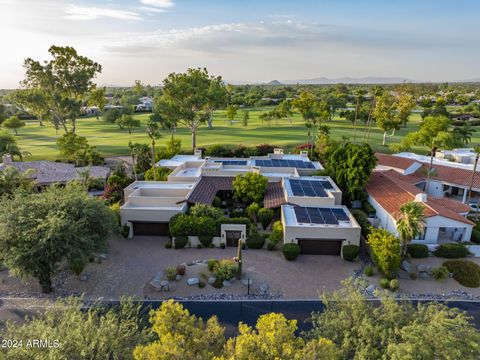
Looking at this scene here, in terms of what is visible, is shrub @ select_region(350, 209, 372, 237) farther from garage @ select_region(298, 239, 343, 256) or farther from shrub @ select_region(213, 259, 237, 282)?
shrub @ select_region(213, 259, 237, 282)

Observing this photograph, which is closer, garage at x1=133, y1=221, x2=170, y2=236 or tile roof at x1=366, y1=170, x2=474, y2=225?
tile roof at x1=366, y1=170, x2=474, y2=225

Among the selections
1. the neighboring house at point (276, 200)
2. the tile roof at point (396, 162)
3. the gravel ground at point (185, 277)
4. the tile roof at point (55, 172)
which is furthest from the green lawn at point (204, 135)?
the gravel ground at point (185, 277)

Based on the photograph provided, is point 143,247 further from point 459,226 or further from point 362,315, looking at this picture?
point 459,226

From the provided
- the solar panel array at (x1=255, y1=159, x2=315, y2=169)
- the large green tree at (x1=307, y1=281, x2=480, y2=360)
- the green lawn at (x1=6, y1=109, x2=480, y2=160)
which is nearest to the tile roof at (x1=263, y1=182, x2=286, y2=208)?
the solar panel array at (x1=255, y1=159, x2=315, y2=169)

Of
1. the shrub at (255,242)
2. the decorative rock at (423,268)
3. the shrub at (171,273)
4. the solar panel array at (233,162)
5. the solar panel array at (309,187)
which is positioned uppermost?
the solar panel array at (233,162)

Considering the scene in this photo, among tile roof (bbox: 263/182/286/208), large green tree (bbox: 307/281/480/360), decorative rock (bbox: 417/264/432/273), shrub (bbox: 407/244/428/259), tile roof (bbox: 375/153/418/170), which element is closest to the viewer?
large green tree (bbox: 307/281/480/360)

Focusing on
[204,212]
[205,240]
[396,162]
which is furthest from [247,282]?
[396,162]

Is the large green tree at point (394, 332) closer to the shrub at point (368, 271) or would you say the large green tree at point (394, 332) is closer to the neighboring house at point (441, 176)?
the shrub at point (368, 271)

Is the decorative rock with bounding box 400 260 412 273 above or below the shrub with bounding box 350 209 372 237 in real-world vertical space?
below
